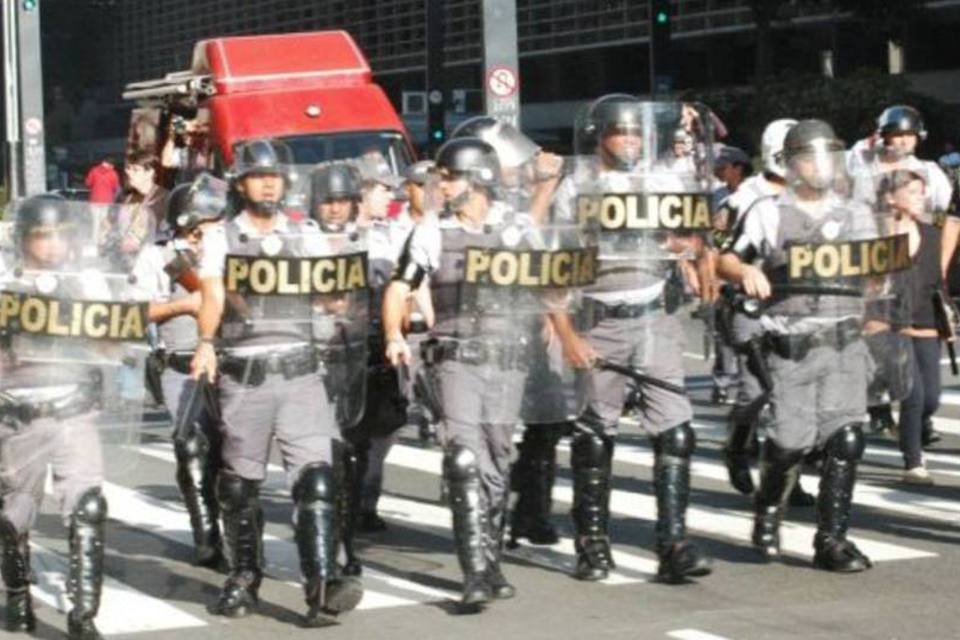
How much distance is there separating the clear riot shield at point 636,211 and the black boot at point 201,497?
2.05 metres

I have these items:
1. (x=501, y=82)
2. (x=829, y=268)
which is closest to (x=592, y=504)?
(x=829, y=268)

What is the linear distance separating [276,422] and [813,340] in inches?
92.5

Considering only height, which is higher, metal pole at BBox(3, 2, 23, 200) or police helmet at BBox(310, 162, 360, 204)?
metal pole at BBox(3, 2, 23, 200)

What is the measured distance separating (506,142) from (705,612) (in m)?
2.30

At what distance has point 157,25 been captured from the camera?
71438mm

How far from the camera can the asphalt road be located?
9.68m

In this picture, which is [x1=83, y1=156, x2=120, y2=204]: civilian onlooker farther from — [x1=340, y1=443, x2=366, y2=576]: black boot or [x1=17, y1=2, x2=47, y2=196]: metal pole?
[x1=340, y1=443, x2=366, y2=576]: black boot

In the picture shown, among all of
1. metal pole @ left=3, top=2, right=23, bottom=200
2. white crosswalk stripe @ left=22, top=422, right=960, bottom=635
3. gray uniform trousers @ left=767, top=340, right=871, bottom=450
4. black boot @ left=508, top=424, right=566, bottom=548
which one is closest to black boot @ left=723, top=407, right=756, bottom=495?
white crosswalk stripe @ left=22, top=422, right=960, bottom=635

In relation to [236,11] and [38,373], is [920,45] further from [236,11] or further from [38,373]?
[38,373]

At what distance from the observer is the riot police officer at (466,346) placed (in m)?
10.1

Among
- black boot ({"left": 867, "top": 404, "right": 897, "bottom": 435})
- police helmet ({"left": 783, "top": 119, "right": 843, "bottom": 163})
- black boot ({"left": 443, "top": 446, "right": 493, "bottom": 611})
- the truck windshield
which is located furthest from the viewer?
the truck windshield

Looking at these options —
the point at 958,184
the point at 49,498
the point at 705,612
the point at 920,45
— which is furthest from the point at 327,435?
the point at 920,45

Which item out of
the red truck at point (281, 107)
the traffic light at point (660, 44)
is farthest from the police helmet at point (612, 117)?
the traffic light at point (660, 44)

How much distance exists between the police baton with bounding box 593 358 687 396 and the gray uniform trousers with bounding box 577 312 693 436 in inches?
1.1
